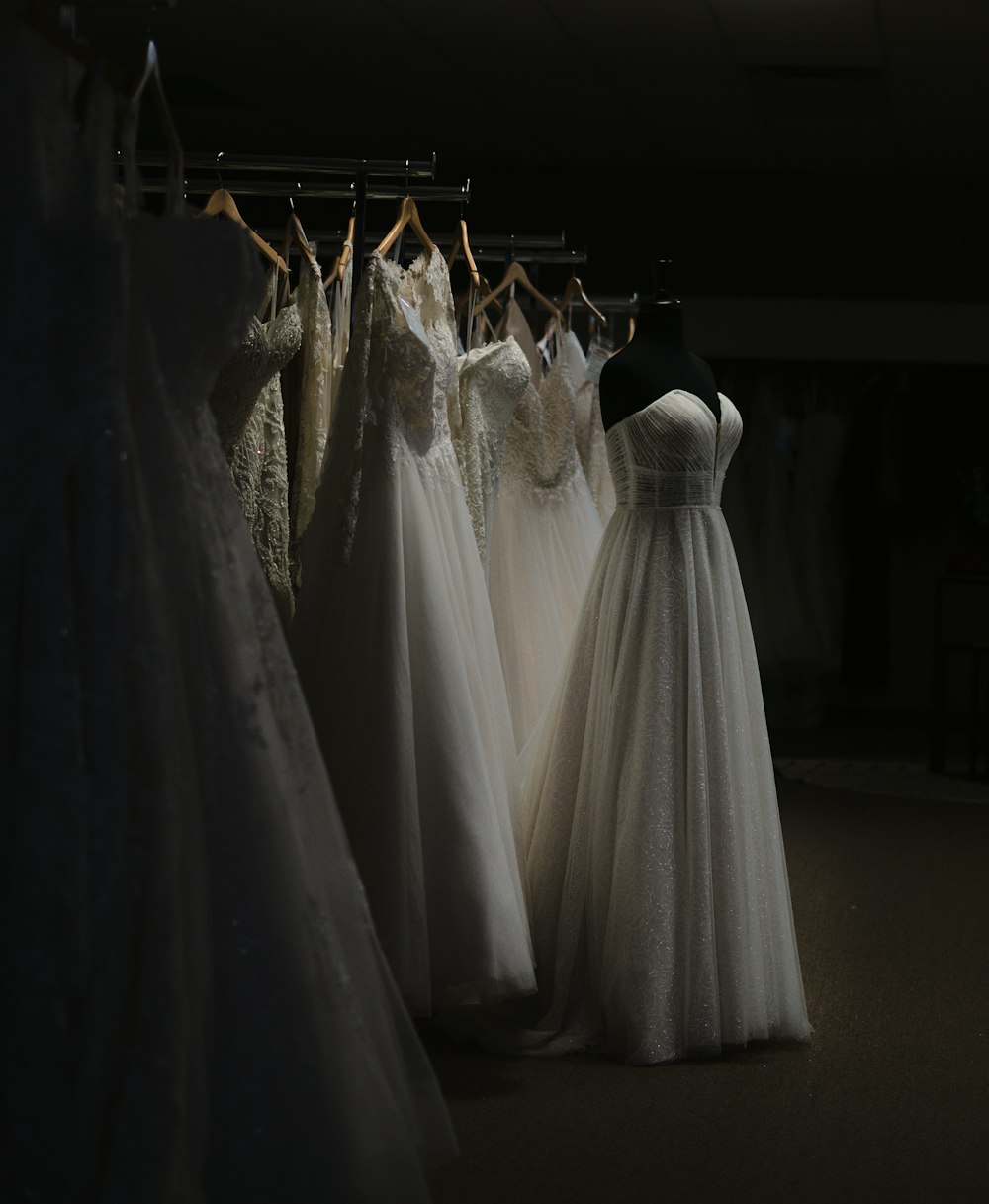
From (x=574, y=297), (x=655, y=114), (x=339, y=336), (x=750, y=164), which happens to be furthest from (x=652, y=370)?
(x=750, y=164)

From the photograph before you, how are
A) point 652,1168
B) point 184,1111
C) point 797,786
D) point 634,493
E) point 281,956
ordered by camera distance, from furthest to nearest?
point 797,786 → point 634,493 → point 652,1168 → point 281,956 → point 184,1111

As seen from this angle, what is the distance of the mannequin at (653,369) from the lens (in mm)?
3135

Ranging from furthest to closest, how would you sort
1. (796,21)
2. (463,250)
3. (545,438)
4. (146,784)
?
(796,21) < (545,438) < (463,250) < (146,784)

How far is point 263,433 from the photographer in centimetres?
308

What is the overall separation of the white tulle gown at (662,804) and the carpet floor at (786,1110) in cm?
Result: 11

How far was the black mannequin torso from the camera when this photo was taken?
313cm

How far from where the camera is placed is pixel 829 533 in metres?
7.69

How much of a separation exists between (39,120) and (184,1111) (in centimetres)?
108

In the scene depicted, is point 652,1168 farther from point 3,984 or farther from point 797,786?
point 797,786

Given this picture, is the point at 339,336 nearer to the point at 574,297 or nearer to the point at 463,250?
the point at 463,250

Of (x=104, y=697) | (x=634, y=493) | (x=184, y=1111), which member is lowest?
(x=184, y=1111)

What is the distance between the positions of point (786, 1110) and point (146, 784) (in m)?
1.61

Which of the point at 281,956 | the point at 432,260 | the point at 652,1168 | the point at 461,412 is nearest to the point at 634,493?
the point at 461,412

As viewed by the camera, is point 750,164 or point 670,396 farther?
point 750,164
